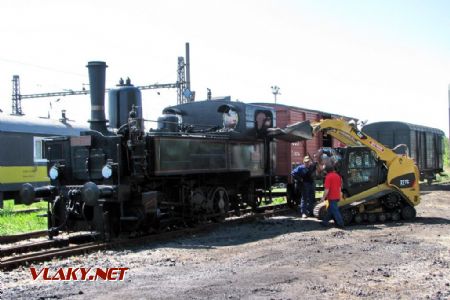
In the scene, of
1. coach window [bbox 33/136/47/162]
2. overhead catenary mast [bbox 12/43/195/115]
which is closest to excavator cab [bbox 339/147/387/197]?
coach window [bbox 33/136/47/162]

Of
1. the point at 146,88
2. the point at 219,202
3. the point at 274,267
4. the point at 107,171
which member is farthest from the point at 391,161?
the point at 146,88

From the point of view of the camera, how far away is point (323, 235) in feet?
32.5

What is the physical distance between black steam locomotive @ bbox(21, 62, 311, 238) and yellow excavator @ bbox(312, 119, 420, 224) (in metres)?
2.27

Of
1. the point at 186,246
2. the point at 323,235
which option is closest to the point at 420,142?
the point at 323,235

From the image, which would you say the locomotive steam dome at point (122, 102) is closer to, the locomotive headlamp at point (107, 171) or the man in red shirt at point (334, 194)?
the locomotive headlamp at point (107, 171)

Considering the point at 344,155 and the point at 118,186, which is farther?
the point at 344,155

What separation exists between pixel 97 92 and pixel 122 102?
61 centimetres

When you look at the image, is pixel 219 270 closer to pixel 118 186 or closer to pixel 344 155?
pixel 118 186

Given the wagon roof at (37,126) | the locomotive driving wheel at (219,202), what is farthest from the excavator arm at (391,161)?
the wagon roof at (37,126)

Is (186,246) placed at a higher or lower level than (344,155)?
lower

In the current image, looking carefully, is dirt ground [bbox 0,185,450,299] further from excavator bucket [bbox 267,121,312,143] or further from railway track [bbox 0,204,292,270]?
excavator bucket [bbox 267,121,312,143]

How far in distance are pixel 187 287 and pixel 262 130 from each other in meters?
7.26

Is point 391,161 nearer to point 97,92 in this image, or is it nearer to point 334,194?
point 334,194

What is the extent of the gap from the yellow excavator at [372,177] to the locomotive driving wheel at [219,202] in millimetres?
2041
